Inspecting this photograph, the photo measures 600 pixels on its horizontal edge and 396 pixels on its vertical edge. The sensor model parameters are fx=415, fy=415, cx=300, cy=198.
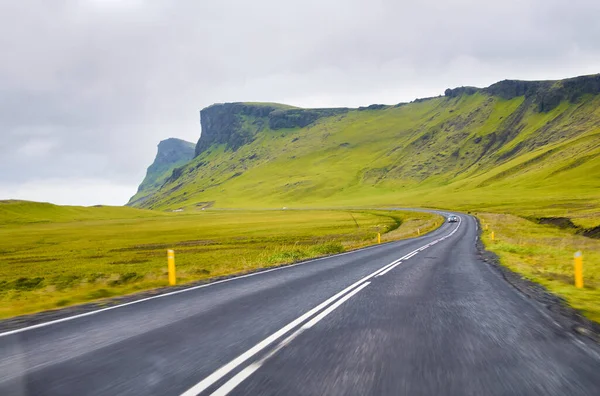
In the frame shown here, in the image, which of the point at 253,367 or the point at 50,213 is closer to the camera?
the point at 253,367

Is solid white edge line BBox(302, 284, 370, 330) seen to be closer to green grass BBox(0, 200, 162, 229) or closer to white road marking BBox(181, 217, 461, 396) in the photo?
white road marking BBox(181, 217, 461, 396)

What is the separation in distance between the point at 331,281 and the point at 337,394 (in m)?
8.74

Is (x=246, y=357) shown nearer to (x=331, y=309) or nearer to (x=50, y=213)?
(x=331, y=309)

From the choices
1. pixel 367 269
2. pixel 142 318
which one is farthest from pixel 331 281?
pixel 142 318

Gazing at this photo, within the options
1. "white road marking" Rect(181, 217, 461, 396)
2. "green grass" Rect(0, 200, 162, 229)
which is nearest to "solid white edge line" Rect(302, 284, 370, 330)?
"white road marking" Rect(181, 217, 461, 396)

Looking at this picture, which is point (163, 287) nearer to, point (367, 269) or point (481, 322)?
point (367, 269)

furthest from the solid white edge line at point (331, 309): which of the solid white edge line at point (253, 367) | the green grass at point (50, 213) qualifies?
the green grass at point (50, 213)

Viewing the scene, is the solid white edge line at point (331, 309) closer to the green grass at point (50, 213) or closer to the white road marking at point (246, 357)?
the white road marking at point (246, 357)

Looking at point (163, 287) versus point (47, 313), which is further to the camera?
point (163, 287)

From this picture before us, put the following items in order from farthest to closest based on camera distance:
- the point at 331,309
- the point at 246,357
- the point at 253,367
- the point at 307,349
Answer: the point at 331,309, the point at 307,349, the point at 246,357, the point at 253,367

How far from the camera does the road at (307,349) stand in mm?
4422

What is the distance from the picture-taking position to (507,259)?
64.0ft

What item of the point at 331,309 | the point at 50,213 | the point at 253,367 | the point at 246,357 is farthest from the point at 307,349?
the point at 50,213

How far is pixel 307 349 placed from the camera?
575 centimetres
